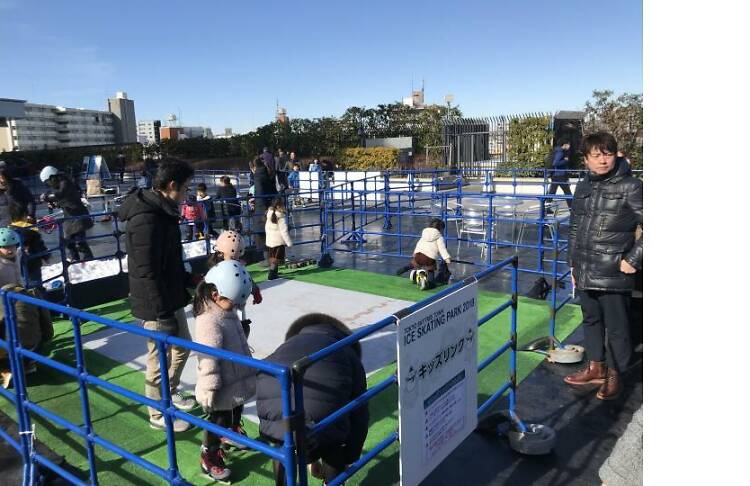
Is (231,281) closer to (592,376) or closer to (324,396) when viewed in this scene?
(324,396)

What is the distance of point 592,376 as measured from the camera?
4.53 meters

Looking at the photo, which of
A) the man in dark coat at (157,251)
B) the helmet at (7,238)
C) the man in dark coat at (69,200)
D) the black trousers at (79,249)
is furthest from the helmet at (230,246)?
the black trousers at (79,249)

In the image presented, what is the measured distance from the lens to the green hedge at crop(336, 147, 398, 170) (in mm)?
25969

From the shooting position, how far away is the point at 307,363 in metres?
2.02

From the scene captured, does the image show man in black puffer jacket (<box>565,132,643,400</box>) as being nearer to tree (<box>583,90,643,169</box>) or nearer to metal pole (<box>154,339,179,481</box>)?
metal pole (<box>154,339,179,481</box>)

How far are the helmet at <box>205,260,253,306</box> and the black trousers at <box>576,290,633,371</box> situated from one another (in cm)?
266

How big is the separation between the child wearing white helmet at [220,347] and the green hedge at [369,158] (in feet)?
74.0

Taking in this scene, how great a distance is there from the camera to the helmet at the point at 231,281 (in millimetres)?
3141

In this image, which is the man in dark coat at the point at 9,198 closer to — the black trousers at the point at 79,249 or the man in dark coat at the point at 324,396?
the black trousers at the point at 79,249

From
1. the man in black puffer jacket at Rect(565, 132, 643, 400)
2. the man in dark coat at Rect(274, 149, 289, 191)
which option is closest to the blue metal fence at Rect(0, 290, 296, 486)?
the man in black puffer jacket at Rect(565, 132, 643, 400)

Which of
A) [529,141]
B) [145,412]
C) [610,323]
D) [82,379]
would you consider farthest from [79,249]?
[529,141]
